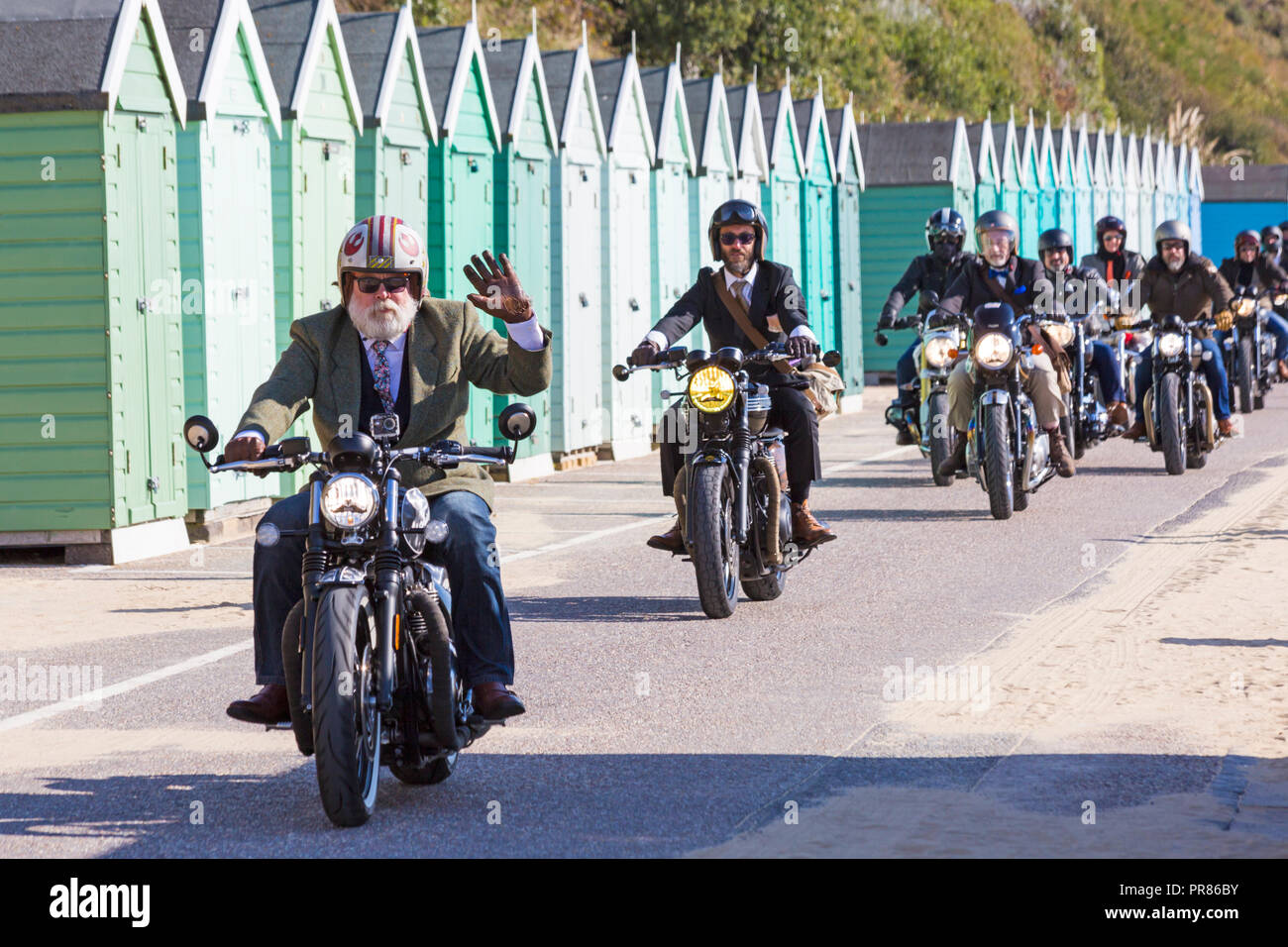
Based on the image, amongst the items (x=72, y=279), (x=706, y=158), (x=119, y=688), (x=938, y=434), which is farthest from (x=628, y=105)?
(x=119, y=688)

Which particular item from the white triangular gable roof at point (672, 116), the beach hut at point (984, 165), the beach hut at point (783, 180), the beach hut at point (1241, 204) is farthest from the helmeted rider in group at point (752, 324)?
the beach hut at point (1241, 204)

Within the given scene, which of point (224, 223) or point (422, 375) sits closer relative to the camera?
point (422, 375)

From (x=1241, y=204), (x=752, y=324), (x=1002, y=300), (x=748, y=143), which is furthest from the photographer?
(x=1241, y=204)

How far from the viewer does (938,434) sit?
1511cm

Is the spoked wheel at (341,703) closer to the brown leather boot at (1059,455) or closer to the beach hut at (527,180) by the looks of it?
the brown leather boot at (1059,455)

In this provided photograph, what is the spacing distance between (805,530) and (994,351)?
3734 mm

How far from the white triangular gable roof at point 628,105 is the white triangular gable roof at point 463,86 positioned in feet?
6.77

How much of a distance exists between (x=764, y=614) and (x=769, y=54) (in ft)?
125

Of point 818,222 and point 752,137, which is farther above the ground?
point 752,137

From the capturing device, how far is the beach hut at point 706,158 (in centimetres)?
2200

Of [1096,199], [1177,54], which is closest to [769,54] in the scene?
[1096,199]

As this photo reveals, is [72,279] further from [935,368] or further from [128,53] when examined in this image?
[935,368]

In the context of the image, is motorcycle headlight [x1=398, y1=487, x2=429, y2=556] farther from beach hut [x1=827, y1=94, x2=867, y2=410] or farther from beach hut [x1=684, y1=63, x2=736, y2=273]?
beach hut [x1=827, y1=94, x2=867, y2=410]
